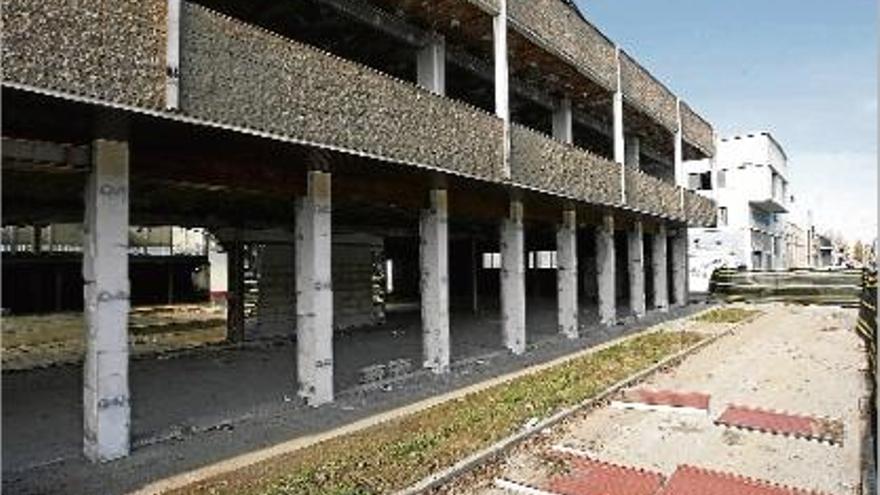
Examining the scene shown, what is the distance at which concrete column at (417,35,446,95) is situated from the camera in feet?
48.4

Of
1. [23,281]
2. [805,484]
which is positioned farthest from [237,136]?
[23,281]

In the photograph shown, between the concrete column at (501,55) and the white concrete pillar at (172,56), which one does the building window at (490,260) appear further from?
the white concrete pillar at (172,56)

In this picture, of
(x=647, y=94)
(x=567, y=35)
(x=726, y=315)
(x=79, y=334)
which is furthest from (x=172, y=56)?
(x=726, y=315)

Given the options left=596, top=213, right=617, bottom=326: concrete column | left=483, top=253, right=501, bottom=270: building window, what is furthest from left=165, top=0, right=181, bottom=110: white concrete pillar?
left=483, top=253, right=501, bottom=270: building window

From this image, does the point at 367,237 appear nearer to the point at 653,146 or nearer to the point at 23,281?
the point at 653,146

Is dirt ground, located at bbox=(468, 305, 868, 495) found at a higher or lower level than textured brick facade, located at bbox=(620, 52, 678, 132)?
lower

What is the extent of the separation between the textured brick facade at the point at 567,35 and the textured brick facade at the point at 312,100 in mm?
3147

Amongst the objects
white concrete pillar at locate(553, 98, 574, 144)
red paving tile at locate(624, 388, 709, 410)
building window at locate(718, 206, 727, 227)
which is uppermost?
white concrete pillar at locate(553, 98, 574, 144)

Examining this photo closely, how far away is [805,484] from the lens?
25.6 ft

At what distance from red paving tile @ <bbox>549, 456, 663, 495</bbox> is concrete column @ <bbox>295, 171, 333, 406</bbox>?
15.9ft

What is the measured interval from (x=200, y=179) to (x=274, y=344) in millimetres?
10466

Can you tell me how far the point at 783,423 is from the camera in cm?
1052

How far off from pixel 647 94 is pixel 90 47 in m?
21.3

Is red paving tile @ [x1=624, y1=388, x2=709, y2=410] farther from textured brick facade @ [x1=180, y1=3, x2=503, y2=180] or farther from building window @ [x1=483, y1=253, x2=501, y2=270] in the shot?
building window @ [x1=483, y1=253, x2=501, y2=270]
